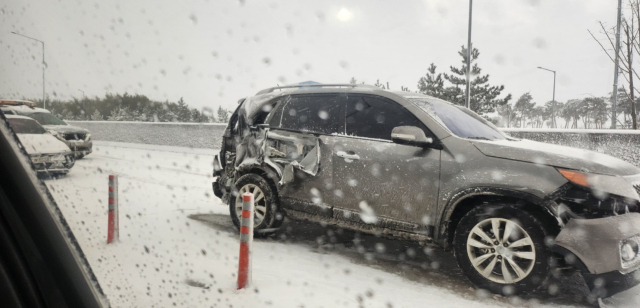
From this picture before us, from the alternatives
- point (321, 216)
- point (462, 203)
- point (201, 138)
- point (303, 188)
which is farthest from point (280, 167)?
point (201, 138)

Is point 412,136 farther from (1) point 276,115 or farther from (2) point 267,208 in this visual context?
(2) point 267,208

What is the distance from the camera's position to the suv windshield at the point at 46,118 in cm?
126

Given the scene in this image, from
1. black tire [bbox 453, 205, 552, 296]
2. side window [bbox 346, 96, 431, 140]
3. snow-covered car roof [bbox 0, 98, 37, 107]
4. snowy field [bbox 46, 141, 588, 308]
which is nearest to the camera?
snow-covered car roof [bbox 0, 98, 37, 107]

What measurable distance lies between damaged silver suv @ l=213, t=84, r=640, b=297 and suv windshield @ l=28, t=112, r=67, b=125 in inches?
107

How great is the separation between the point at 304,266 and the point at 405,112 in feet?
6.08

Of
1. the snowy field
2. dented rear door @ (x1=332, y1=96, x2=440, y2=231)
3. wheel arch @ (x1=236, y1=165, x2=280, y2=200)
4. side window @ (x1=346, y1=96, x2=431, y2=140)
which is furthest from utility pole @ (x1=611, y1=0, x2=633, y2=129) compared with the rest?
wheel arch @ (x1=236, y1=165, x2=280, y2=200)

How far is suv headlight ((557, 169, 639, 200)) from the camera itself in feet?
9.65

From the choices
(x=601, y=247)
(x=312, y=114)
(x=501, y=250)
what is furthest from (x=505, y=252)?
(x=312, y=114)

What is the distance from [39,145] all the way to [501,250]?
3192mm

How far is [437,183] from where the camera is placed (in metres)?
3.54

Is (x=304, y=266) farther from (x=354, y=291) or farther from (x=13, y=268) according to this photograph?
(x=13, y=268)

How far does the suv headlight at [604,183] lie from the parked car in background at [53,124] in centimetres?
331

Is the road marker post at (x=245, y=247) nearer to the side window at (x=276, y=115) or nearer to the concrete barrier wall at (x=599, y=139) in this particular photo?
the side window at (x=276, y=115)

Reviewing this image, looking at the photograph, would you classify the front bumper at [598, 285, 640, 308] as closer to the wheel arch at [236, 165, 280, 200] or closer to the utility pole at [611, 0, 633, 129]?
the wheel arch at [236, 165, 280, 200]
